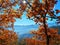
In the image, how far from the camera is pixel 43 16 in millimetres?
13969

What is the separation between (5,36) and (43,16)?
13.9 ft

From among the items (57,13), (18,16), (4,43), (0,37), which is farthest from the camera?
(4,43)

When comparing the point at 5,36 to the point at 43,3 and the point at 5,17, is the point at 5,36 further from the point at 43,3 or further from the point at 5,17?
the point at 43,3

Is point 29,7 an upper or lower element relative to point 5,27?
upper

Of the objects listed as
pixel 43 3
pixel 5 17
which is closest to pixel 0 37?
pixel 5 17

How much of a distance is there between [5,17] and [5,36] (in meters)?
1.80

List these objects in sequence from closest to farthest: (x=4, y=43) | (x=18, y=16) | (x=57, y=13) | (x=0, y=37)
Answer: (x=57, y=13)
(x=18, y=16)
(x=0, y=37)
(x=4, y=43)

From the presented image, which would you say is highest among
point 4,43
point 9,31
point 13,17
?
point 13,17

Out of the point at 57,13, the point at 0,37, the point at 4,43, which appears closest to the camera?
the point at 57,13

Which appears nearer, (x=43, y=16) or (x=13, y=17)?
(x=43, y=16)

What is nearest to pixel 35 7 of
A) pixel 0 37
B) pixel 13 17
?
pixel 13 17

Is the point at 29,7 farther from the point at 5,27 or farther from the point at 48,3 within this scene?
the point at 5,27

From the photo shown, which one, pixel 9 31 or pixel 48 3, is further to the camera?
pixel 9 31

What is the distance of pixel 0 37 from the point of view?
54.3ft
